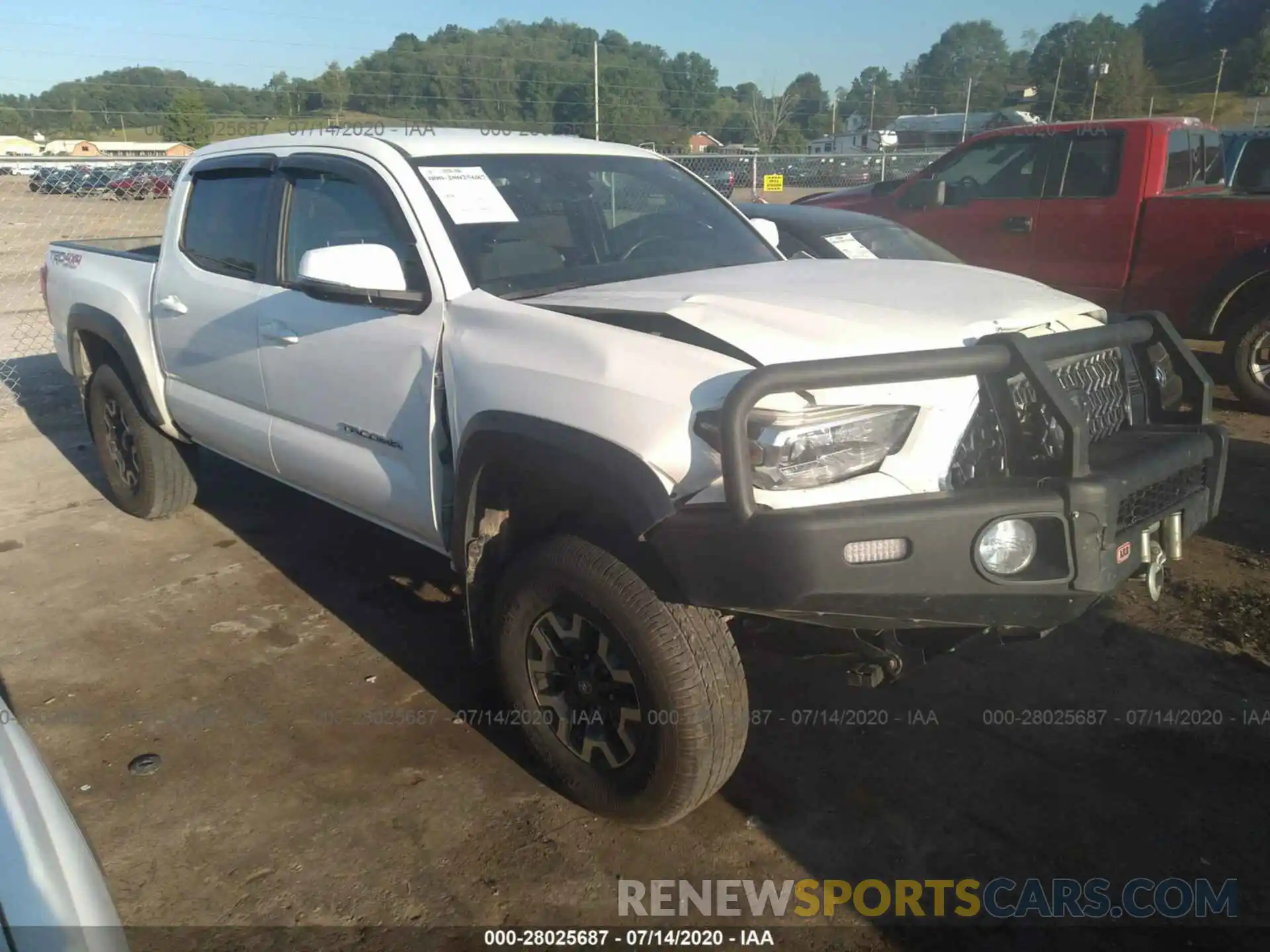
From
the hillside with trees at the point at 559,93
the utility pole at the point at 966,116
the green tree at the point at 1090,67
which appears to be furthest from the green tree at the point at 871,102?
the utility pole at the point at 966,116

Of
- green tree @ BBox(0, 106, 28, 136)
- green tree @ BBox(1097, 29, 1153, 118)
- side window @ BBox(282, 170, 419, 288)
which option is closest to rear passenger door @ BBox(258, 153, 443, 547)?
side window @ BBox(282, 170, 419, 288)

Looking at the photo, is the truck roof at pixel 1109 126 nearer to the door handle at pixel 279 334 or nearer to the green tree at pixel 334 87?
the door handle at pixel 279 334

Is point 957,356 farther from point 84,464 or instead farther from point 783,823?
point 84,464

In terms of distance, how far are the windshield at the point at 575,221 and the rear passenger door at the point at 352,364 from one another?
0.19 metres

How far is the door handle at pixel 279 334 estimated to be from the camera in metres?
3.65

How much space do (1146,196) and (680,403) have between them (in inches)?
237

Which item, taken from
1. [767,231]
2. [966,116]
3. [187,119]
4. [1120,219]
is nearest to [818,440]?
[767,231]

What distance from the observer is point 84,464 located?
647 cm

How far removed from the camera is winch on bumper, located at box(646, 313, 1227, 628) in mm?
2152

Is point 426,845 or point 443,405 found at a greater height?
point 443,405

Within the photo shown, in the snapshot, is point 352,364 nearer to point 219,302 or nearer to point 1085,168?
point 219,302

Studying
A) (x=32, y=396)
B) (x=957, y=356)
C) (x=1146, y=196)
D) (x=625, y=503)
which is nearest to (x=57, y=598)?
(x=625, y=503)

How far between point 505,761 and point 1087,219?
20.1ft

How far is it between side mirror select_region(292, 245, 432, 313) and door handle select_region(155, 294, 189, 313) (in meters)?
1.45
